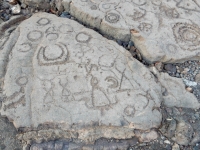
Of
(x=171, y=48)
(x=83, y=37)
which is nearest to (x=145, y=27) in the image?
(x=171, y=48)

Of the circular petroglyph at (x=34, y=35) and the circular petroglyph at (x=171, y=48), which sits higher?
the circular petroglyph at (x=171, y=48)

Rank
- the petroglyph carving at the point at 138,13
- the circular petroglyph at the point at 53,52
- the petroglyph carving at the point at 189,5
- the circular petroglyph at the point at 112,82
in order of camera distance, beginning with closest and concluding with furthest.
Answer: the circular petroglyph at the point at 112,82
the circular petroglyph at the point at 53,52
the petroglyph carving at the point at 138,13
the petroglyph carving at the point at 189,5

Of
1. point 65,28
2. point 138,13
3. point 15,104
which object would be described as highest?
point 138,13

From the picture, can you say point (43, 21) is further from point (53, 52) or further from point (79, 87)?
point (79, 87)

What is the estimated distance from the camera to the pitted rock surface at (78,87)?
1.88 metres

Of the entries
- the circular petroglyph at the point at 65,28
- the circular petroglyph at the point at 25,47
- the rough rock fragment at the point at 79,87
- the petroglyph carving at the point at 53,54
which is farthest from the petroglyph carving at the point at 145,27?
the circular petroglyph at the point at 25,47

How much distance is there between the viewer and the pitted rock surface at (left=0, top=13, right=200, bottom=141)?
6.17ft

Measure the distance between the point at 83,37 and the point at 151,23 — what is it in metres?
0.63

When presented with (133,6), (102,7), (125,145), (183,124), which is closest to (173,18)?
(133,6)

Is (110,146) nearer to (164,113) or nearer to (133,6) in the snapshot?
(164,113)

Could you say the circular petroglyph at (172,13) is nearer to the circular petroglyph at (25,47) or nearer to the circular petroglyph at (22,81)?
the circular petroglyph at (25,47)

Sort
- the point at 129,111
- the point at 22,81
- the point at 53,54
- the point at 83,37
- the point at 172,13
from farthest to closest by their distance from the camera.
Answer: the point at 172,13 → the point at 83,37 → the point at 53,54 → the point at 22,81 → the point at 129,111

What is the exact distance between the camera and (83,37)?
226cm

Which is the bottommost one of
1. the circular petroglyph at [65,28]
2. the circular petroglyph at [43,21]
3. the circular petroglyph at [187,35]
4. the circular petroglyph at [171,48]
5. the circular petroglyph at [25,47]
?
the circular petroglyph at [25,47]
